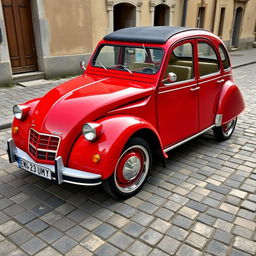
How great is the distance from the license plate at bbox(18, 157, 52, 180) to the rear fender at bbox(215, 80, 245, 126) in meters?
2.90

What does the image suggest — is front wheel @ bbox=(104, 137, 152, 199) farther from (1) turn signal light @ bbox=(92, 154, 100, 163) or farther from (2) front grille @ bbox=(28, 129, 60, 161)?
(2) front grille @ bbox=(28, 129, 60, 161)

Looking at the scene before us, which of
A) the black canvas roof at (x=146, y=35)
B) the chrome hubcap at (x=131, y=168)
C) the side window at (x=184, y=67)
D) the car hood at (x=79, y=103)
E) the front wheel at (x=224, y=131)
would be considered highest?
the black canvas roof at (x=146, y=35)

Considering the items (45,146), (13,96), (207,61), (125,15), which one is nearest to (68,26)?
(13,96)

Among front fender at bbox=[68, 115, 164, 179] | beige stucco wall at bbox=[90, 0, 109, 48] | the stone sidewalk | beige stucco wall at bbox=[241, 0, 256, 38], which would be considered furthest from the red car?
beige stucco wall at bbox=[241, 0, 256, 38]

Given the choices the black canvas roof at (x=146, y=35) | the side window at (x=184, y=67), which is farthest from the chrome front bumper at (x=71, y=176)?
the black canvas roof at (x=146, y=35)

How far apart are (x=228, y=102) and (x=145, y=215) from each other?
2561 millimetres

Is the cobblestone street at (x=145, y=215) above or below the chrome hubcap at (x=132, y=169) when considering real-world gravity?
below

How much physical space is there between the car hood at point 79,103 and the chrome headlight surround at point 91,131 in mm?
172

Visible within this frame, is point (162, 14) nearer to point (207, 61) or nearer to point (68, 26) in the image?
point (68, 26)

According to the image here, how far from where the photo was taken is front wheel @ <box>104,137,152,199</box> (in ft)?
10.3

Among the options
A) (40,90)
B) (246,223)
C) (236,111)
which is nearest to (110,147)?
(246,223)

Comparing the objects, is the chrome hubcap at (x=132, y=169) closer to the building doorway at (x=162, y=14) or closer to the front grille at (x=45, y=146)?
the front grille at (x=45, y=146)

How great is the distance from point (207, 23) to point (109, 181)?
1516cm

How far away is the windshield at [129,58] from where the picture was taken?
145 inches
